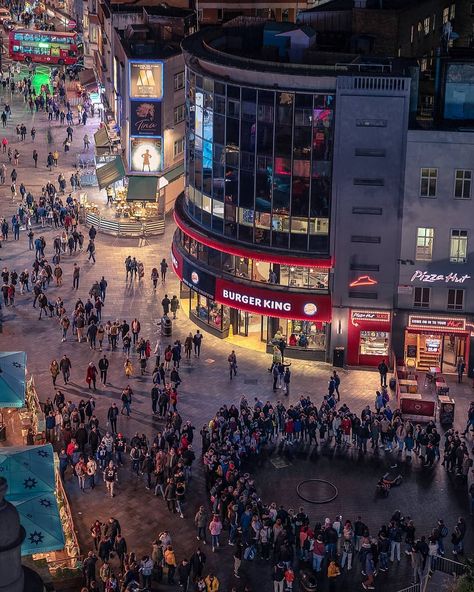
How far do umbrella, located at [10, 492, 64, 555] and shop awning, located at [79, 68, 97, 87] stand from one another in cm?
8434

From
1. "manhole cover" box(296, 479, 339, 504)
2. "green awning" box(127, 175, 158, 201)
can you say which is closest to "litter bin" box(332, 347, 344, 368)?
"manhole cover" box(296, 479, 339, 504)

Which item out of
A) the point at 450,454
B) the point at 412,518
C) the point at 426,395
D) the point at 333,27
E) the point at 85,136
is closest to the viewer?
the point at 412,518

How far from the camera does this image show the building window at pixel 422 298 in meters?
55.9

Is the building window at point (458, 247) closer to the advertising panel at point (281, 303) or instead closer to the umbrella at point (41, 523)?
the advertising panel at point (281, 303)

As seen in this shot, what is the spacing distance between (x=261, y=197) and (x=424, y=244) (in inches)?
334

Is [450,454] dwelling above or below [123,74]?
below

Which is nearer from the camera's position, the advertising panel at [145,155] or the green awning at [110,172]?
the advertising panel at [145,155]

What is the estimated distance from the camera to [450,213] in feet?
179

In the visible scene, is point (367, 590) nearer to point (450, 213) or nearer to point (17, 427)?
point (17, 427)

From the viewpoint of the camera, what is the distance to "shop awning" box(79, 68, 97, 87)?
115m

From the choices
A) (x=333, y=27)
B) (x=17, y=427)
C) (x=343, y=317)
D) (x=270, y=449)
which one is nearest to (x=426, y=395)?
(x=343, y=317)

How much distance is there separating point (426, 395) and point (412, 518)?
39.1ft

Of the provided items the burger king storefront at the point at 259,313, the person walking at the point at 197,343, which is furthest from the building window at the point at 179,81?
the person walking at the point at 197,343

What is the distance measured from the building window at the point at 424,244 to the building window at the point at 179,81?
95.9ft
